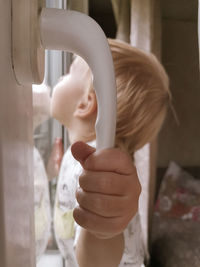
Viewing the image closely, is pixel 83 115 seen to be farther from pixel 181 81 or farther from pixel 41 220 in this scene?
pixel 181 81

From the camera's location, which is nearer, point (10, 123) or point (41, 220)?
point (10, 123)

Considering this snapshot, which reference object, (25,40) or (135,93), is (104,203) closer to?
(25,40)

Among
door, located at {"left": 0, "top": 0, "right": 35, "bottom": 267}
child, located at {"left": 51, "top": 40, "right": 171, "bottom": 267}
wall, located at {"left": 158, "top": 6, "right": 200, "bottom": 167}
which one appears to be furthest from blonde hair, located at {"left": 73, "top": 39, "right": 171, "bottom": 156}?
door, located at {"left": 0, "top": 0, "right": 35, "bottom": 267}

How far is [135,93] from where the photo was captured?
0.54 m

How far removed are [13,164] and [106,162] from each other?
0.06m

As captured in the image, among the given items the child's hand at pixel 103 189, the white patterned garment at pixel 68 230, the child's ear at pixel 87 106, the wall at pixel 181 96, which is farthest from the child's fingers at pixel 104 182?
the wall at pixel 181 96

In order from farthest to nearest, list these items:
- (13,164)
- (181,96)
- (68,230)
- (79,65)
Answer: (181,96) < (79,65) < (68,230) < (13,164)

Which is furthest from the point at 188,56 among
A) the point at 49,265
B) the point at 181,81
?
the point at 49,265

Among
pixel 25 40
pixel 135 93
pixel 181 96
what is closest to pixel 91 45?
pixel 25 40

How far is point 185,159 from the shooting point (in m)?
0.83

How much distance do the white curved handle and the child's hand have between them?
0.04 ft

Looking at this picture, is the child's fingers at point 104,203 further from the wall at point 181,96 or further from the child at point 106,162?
the wall at point 181,96

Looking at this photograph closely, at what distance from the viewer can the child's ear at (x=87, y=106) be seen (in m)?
0.57

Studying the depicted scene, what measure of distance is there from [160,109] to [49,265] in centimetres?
31
